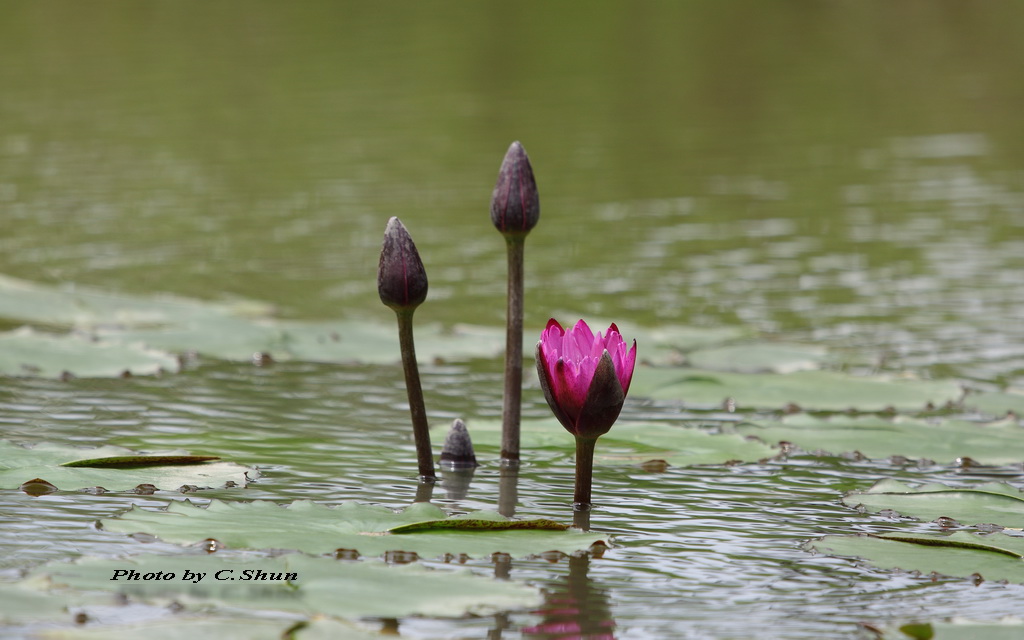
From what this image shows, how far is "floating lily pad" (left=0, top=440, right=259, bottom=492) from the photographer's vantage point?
3.00m

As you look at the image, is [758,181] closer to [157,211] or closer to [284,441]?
[157,211]

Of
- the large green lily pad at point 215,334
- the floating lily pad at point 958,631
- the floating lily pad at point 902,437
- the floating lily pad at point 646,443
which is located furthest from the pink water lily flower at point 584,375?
the large green lily pad at point 215,334

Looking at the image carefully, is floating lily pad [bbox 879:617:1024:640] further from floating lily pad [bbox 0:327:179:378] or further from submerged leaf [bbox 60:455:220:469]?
floating lily pad [bbox 0:327:179:378]

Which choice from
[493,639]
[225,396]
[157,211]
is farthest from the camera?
[157,211]

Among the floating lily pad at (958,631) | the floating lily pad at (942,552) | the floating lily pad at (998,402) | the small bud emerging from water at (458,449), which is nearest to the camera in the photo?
the floating lily pad at (958,631)

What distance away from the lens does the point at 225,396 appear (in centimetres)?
424

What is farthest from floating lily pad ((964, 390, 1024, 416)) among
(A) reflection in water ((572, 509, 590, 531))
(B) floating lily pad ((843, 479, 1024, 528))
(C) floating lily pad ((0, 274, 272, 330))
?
(C) floating lily pad ((0, 274, 272, 330))

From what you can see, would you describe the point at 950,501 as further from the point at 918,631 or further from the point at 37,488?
the point at 37,488

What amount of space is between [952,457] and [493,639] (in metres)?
1.80

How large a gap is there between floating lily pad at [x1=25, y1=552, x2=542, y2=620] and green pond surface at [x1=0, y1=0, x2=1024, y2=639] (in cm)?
7

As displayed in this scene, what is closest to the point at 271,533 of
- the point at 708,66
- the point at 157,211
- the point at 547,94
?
the point at 157,211

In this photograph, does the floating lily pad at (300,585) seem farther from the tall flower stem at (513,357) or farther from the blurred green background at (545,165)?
the blurred green background at (545,165)

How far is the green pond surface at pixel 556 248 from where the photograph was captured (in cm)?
274

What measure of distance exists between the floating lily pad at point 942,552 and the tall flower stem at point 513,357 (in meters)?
0.91
